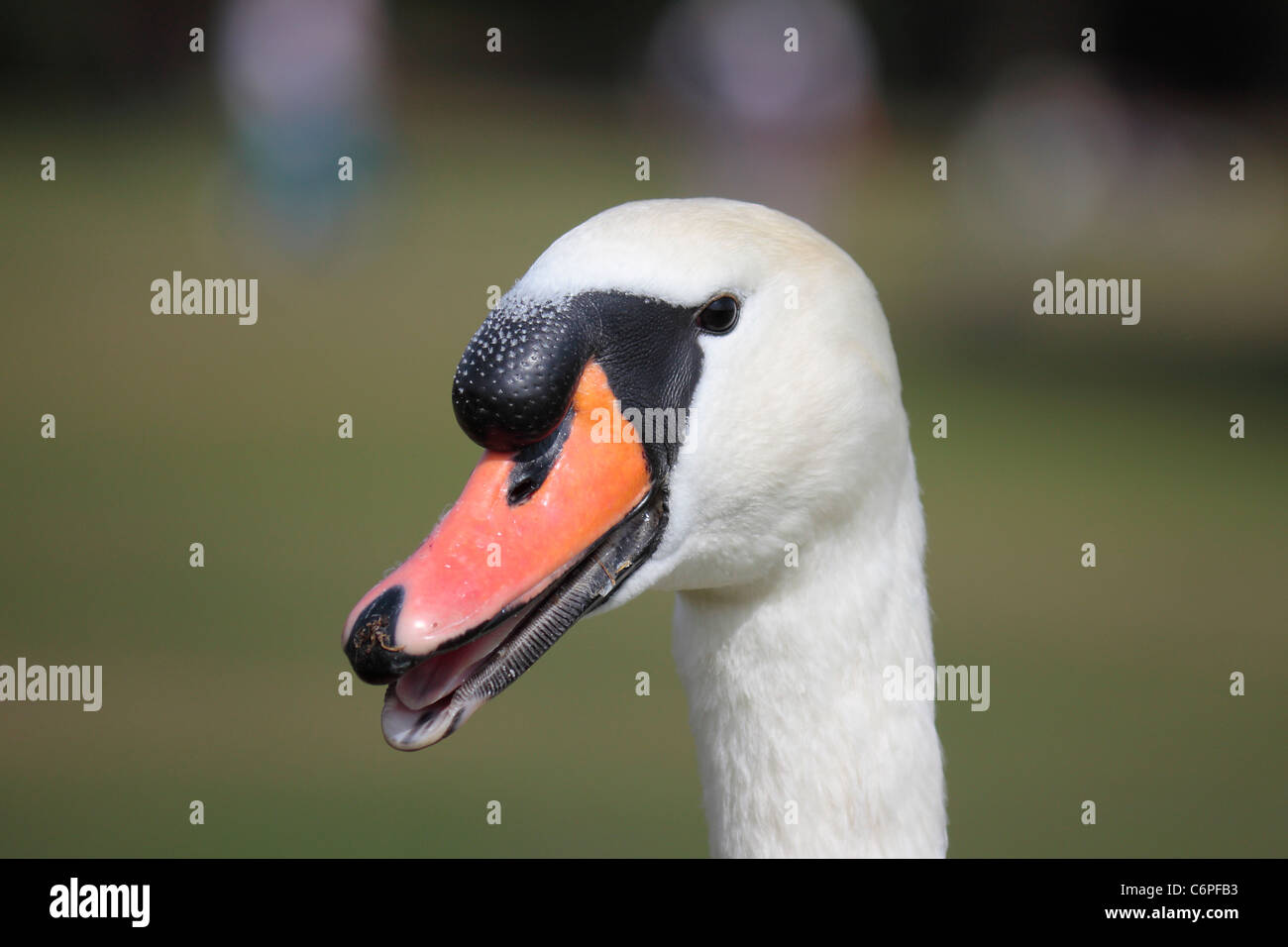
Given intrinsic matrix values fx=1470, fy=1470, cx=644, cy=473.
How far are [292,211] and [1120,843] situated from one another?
37.3ft

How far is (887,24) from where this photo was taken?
20969 mm

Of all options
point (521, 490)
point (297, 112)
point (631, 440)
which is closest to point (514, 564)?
point (521, 490)

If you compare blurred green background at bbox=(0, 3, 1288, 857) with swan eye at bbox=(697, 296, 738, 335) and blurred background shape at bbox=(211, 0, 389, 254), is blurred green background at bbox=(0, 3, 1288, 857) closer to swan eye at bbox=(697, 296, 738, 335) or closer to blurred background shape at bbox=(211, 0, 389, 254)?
blurred background shape at bbox=(211, 0, 389, 254)

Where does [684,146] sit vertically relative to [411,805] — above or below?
above

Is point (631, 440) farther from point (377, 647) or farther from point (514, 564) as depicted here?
point (377, 647)

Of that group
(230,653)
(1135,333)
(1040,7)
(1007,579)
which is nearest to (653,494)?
(230,653)

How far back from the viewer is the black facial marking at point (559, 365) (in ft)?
6.07

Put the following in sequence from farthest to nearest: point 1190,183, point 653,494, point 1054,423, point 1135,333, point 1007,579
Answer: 1. point 1190,183
2. point 1135,333
3. point 1054,423
4. point 1007,579
5. point 653,494

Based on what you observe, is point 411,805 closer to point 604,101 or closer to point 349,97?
point 349,97

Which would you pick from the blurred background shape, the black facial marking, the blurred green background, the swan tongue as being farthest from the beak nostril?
the blurred background shape

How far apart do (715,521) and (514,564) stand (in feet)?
1.00

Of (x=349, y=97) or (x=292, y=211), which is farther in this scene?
(x=349, y=97)

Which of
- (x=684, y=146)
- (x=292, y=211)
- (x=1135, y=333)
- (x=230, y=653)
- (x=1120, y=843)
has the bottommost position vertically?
(x=1120, y=843)

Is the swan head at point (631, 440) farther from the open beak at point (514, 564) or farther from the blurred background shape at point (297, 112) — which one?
the blurred background shape at point (297, 112)
